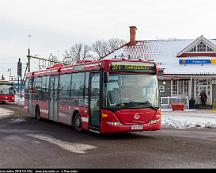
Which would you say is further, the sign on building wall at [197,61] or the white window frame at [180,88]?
the white window frame at [180,88]

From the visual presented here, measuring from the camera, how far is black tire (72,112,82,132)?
15352 millimetres

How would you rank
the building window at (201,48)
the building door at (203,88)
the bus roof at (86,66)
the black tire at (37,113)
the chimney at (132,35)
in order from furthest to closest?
the chimney at (132,35) → the building window at (201,48) → the building door at (203,88) → the black tire at (37,113) → the bus roof at (86,66)

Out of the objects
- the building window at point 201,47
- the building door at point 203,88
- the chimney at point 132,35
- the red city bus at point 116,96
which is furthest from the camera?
the chimney at point 132,35

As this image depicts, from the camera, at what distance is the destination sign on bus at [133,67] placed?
13.6 metres

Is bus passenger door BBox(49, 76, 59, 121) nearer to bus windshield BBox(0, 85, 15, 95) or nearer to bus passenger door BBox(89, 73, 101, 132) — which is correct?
bus passenger door BBox(89, 73, 101, 132)

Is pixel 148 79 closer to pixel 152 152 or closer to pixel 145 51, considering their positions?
pixel 152 152

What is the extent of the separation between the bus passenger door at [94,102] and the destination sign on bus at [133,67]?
2.41 ft

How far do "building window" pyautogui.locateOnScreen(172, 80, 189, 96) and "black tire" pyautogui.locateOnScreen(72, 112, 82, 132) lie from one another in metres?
25.5

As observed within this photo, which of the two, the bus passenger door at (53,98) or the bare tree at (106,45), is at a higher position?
the bare tree at (106,45)

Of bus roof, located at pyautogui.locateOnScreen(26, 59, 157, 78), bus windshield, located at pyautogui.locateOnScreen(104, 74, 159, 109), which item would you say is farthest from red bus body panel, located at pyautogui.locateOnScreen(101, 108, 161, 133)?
bus roof, located at pyautogui.locateOnScreen(26, 59, 157, 78)

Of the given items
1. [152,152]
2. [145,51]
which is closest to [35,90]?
[152,152]

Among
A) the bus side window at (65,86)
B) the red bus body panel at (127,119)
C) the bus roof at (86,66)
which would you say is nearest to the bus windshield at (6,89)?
the bus roof at (86,66)

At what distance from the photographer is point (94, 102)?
13883 mm

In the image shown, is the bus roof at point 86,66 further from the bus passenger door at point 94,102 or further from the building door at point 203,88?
the building door at point 203,88
